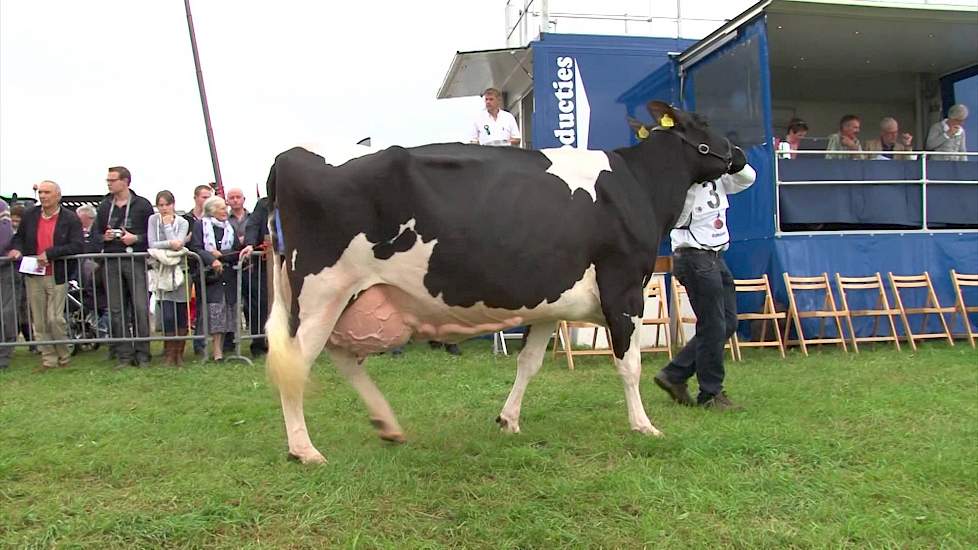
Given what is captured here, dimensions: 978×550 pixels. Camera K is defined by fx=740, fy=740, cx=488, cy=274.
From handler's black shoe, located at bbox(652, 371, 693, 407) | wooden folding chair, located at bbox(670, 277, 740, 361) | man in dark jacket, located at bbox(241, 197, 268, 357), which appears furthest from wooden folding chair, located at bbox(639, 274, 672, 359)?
man in dark jacket, located at bbox(241, 197, 268, 357)

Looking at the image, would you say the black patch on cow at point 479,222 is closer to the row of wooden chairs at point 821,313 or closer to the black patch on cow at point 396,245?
the black patch on cow at point 396,245

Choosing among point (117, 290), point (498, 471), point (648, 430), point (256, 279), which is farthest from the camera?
point (256, 279)

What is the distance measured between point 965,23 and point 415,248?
9959mm

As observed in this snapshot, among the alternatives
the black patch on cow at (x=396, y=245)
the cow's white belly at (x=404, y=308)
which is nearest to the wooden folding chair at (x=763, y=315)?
the cow's white belly at (x=404, y=308)

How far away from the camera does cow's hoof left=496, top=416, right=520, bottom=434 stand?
16.0 ft

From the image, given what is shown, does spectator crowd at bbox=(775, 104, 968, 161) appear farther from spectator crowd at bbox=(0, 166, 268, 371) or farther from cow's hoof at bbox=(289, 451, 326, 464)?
cow's hoof at bbox=(289, 451, 326, 464)

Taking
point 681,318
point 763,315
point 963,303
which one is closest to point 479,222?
point 681,318

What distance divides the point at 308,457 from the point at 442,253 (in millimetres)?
1359

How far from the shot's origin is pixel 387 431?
4.54m

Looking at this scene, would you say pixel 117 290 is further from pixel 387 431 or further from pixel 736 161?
pixel 736 161

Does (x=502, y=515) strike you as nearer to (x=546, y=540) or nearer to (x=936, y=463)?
(x=546, y=540)

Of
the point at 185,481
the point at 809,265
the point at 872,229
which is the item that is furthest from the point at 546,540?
the point at 872,229

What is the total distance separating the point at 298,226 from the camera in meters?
4.07

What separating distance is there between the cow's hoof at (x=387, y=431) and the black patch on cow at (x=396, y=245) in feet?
3.58
